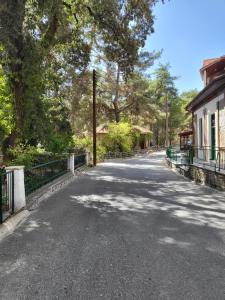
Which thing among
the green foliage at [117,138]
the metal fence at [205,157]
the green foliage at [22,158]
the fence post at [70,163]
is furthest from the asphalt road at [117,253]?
the green foliage at [117,138]

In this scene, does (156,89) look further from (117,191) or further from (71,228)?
(71,228)

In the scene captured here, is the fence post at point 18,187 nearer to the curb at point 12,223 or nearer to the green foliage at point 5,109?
the curb at point 12,223

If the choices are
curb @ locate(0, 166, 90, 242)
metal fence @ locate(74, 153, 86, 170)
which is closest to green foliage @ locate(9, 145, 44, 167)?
curb @ locate(0, 166, 90, 242)

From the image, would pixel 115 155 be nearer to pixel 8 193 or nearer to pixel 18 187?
pixel 18 187

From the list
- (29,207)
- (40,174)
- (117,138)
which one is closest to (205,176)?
(40,174)

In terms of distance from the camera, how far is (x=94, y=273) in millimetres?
4492

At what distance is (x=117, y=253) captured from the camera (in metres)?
5.31

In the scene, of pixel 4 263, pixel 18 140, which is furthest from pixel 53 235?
pixel 18 140

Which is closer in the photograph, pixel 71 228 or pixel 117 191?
pixel 71 228

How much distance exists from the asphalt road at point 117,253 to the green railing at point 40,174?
1.20 metres

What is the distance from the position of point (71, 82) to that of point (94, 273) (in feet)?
95.1

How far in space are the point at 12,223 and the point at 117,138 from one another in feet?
112

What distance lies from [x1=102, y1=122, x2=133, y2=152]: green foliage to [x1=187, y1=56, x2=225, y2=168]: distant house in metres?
18.5

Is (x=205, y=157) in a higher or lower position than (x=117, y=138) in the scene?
lower
